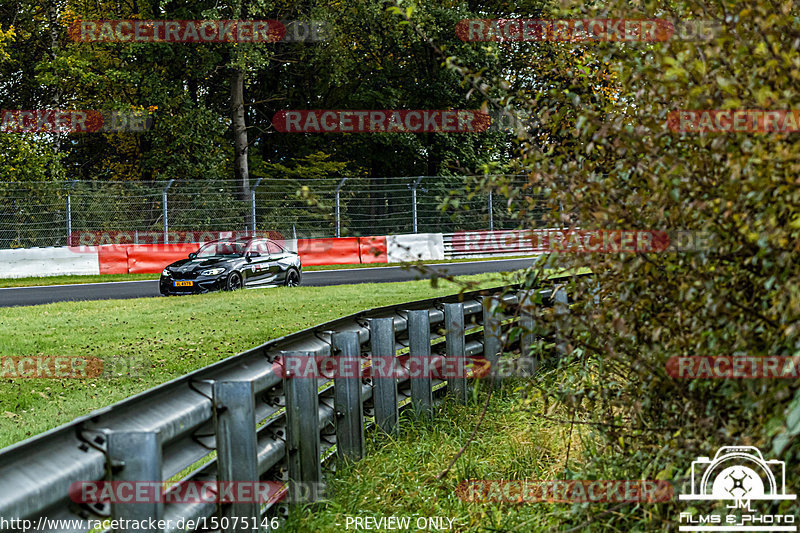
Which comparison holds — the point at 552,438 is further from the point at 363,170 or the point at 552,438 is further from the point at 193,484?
the point at 363,170

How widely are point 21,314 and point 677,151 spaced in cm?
1221

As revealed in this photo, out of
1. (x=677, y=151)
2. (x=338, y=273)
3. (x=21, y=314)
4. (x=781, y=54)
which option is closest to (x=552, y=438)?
(x=677, y=151)

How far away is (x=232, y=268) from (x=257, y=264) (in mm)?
862

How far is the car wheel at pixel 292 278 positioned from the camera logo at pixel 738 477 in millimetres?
16034

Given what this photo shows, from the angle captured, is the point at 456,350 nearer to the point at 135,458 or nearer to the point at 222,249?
the point at 135,458

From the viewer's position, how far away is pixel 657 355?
3703 millimetres

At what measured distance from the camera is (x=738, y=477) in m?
3.41

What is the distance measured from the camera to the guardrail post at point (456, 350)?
743 cm

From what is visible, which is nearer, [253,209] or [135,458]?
[135,458]

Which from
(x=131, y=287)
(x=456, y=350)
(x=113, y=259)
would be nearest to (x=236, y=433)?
(x=456, y=350)

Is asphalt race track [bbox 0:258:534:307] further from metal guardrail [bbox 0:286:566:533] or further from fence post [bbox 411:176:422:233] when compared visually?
metal guardrail [bbox 0:286:566:533]

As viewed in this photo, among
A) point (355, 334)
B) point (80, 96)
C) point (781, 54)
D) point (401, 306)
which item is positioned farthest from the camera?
point (80, 96)

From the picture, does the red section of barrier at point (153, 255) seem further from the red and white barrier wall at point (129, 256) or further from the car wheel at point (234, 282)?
the car wheel at point (234, 282)

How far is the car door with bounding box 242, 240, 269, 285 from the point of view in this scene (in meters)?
18.1
